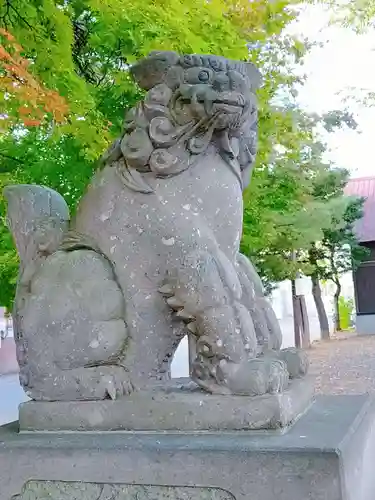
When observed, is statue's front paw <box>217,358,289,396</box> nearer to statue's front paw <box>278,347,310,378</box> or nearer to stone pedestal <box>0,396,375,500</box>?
stone pedestal <box>0,396,375,500</box>

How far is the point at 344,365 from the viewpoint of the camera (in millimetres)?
10039

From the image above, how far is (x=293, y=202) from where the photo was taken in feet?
28.2

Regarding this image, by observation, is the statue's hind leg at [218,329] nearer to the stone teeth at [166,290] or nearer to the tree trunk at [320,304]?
the stone teeth at [166,290]

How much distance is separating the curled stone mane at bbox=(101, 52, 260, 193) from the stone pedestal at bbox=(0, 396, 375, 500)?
2.47ft

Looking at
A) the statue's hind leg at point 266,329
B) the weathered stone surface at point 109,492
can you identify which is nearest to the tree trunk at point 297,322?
the statue's hind leg at point 266,329

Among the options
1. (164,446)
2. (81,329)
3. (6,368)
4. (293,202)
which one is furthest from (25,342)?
(6,368)

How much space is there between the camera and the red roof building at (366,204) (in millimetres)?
16797

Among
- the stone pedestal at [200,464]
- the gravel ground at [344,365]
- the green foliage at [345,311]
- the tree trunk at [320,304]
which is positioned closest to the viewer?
the stone pedestal at [200,464]

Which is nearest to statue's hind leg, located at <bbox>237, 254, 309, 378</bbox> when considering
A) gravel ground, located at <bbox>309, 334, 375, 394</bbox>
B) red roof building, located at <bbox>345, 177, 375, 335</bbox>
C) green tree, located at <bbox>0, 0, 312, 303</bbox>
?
green tree, located at <bbox>0, 0, 312, 303</bbox>

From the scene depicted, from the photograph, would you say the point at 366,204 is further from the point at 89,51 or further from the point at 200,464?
the point at 200,464

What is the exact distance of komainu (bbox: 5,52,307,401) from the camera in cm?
177

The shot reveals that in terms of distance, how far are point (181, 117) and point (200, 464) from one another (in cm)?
100

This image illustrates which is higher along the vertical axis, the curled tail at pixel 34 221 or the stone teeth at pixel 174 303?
the curled tail at pixel 34 221

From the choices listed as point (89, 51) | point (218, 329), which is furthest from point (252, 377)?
point (89, 51)
